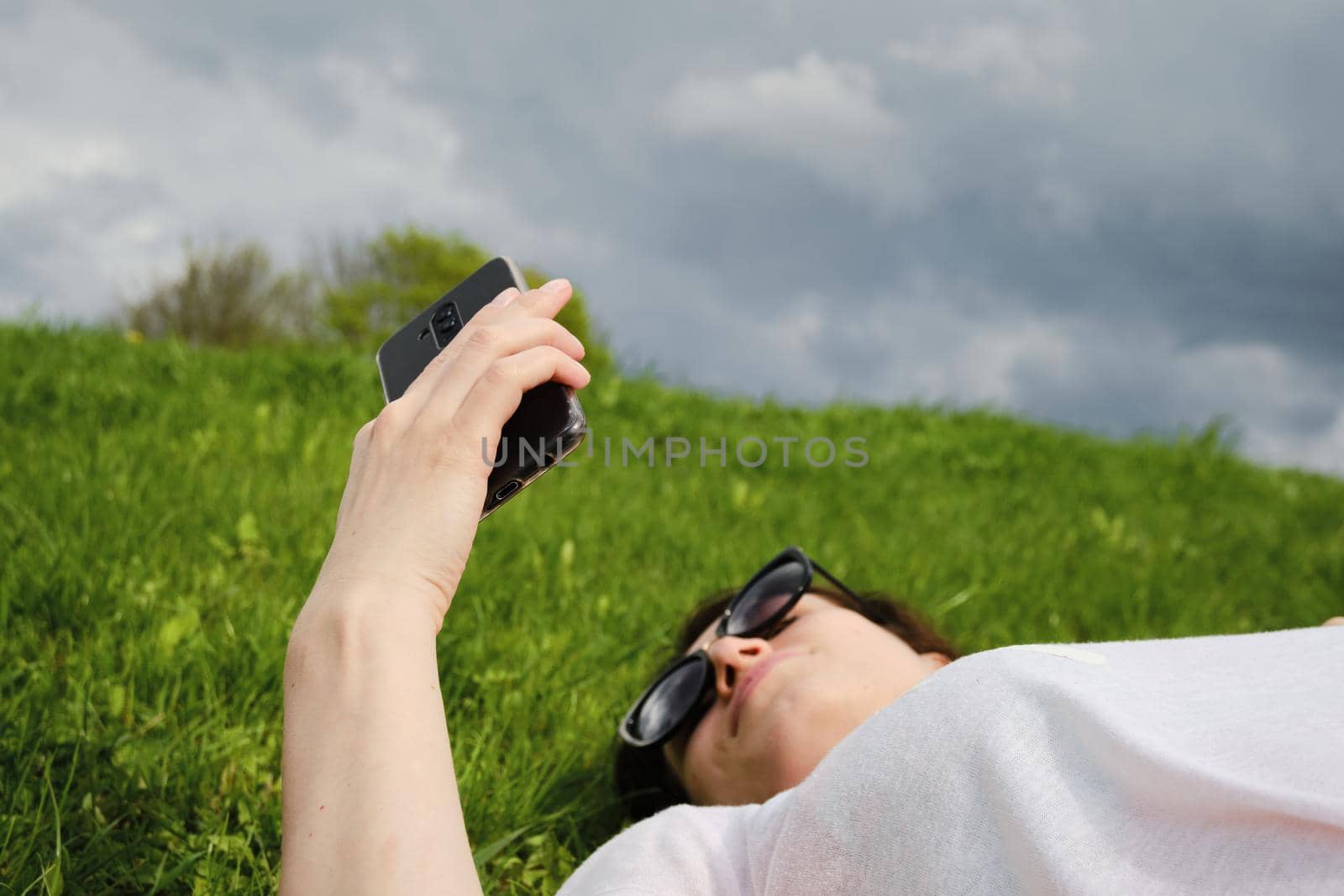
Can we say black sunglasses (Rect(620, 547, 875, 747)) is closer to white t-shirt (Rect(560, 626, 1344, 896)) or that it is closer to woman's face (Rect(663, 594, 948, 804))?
woman's face (Rect(663, 594, 948, 804))

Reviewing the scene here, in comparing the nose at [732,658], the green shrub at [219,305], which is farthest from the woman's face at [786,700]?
the green shrub at [219,305]

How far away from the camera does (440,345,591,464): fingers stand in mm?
1396

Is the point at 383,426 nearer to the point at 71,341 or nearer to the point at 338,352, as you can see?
the point at 338,352

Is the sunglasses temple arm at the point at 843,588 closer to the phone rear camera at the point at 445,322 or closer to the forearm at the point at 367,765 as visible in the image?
the phone rear camera at the point at 445,322

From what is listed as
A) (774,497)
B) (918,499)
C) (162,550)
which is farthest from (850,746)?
(918,499)

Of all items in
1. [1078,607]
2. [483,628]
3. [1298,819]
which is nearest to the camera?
[1298,819]

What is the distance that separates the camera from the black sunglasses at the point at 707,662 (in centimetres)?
241

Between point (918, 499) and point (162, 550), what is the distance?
412 cm

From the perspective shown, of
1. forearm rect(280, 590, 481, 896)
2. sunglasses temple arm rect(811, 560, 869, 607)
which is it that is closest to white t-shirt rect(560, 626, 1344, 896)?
forearm rect(280, 590, 481, 896)

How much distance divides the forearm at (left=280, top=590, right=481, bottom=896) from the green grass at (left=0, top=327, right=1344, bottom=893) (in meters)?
0.86

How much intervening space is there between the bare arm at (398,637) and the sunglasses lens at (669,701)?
115 centimetres

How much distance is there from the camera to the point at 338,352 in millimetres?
7039

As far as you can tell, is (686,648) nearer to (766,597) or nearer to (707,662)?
(766,597)

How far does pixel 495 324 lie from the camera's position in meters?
1.52
